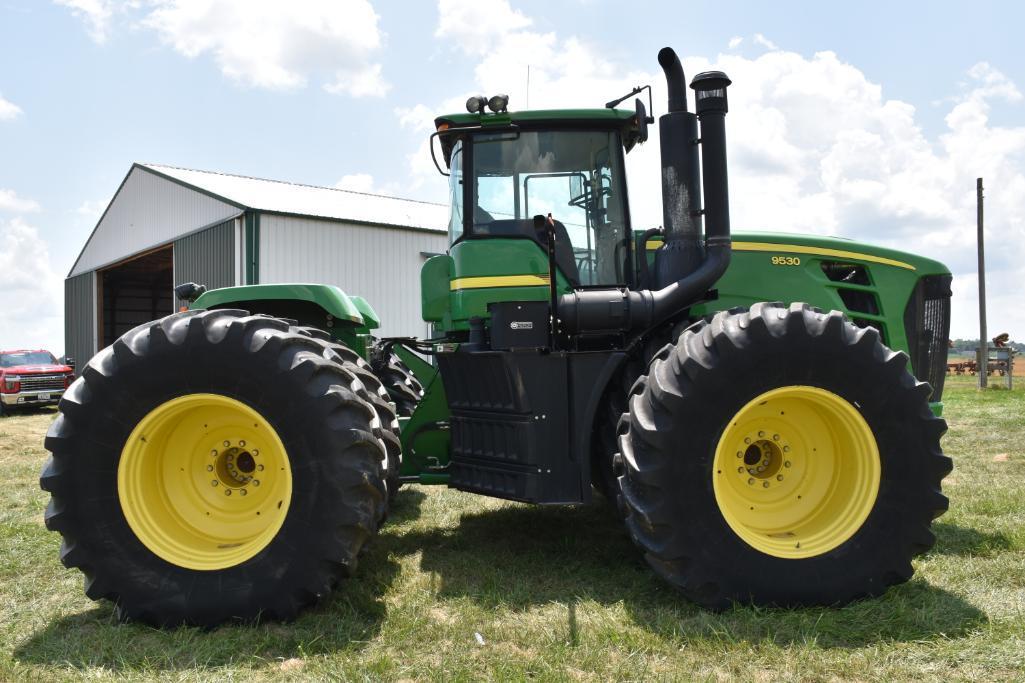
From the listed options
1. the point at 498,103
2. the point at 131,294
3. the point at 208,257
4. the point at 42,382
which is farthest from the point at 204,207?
the point at 498,103

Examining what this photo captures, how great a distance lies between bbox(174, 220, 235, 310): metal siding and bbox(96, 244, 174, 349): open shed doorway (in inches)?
180

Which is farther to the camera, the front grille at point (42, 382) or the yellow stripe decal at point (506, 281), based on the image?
the front grille at point (42, 382)

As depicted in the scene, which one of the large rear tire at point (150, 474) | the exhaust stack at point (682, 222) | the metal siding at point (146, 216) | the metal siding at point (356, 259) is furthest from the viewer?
the metal siding at point (146, 216)

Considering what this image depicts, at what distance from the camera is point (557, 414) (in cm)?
427

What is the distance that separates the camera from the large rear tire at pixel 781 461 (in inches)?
143

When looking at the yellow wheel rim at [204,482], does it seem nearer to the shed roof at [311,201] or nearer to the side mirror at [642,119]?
the side mirror at [642,119]

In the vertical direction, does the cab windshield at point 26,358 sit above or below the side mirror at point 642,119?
below

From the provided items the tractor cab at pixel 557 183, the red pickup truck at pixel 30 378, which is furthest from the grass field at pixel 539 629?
the red pickup truck at pixel 30 378

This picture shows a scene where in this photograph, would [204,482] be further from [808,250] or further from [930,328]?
[930,328]

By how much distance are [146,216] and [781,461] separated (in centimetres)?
2362

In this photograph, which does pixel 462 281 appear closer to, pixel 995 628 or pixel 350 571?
pixel 350 571

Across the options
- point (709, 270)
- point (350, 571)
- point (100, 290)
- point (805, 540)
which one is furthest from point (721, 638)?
point (100, 290)

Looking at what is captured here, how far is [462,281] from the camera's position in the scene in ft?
15.0

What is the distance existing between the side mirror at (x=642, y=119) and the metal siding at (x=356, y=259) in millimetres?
14546
